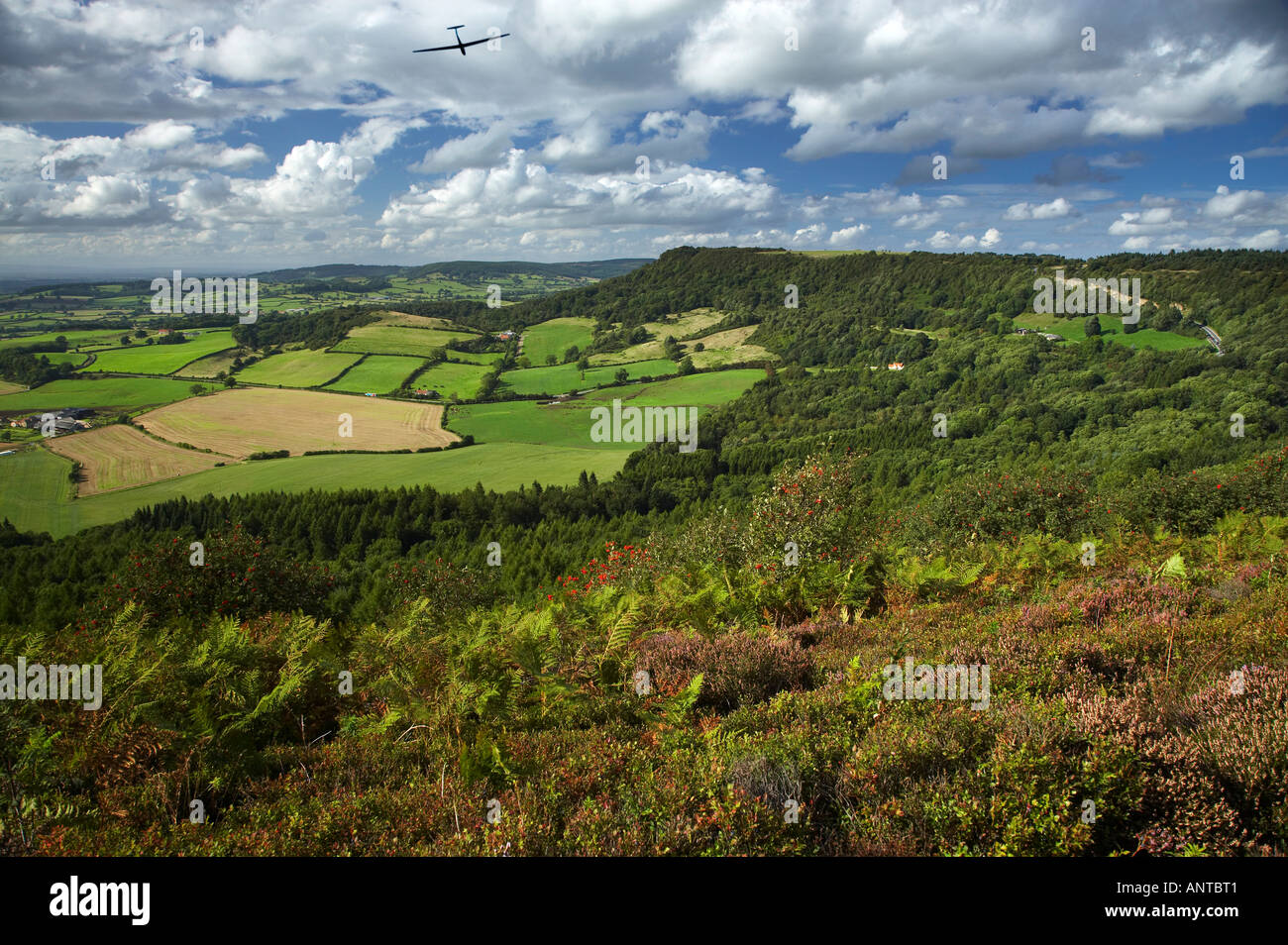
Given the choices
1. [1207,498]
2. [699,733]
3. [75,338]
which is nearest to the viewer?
[699,733]

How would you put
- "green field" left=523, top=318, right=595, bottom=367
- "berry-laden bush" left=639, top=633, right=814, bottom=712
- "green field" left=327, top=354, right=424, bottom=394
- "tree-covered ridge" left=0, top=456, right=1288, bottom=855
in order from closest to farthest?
"tree-covered ridge" left=0, top=456, right=1288, bottom=855 < "berry-laden bush" left=639, top=633, right=814, bottom=712 < "green field" left=327, top=354, right=424, bottom=394 < "green field" left=523, top=318, right=595, bottom=367

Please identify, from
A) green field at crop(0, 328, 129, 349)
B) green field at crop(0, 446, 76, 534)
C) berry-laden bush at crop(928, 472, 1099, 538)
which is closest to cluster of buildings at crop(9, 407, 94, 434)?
green field at crop(0, 446, 76, 534)

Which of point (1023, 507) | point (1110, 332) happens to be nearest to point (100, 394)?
point (1023, 507)

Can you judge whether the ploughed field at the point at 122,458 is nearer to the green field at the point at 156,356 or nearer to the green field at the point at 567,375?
the green field at the point at 156,356

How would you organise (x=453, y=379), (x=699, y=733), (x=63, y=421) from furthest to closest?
(x=453, y=379) → (x=63, y=421) → (x=699, y=733)

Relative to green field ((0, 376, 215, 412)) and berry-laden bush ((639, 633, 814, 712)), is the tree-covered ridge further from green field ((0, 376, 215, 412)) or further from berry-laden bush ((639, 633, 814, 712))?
green field ((0, 376, 215, 412))

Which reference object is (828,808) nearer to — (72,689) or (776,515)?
(72,689)

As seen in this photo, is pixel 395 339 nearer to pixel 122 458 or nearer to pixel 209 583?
pixel 122 458

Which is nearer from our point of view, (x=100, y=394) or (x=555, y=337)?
(x=100, y=394)
